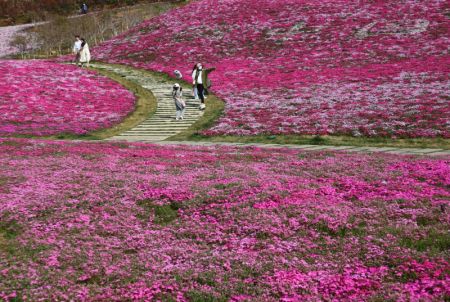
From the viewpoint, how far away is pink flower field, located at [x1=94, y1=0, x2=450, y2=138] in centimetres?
2372

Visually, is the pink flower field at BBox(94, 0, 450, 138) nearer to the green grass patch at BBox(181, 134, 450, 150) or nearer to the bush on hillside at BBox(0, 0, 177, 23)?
the green grass patch at BBox(181, 134, 450, 150)

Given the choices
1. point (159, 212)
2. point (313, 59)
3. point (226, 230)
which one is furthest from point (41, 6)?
point (226, 230)

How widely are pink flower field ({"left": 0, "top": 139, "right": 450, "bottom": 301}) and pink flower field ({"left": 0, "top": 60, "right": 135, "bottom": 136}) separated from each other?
12866 mm

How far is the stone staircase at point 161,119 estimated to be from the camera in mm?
24944

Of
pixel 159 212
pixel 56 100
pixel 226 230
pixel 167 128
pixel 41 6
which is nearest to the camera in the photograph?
pixel 226 230

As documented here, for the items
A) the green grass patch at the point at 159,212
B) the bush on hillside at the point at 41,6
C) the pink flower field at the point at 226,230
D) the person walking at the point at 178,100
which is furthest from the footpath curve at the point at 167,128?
the bush on hillside at the point at 41,6

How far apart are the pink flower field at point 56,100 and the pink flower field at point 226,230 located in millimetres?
12866

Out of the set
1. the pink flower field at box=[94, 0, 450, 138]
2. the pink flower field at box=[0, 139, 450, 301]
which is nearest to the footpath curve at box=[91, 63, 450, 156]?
the pink flower field at box=[94, 0, 450, 138]

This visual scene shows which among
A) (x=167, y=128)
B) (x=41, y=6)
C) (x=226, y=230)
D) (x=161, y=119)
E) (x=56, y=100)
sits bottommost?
(x=226, y=230)

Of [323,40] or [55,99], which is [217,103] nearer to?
[55,99]

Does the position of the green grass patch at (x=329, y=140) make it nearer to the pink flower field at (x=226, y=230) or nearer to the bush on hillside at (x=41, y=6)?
the pink flower field at (x=226, y=230)

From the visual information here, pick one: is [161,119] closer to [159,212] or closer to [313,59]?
[159,212]

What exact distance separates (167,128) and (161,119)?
98.8 inches

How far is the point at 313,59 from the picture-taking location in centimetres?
4362
